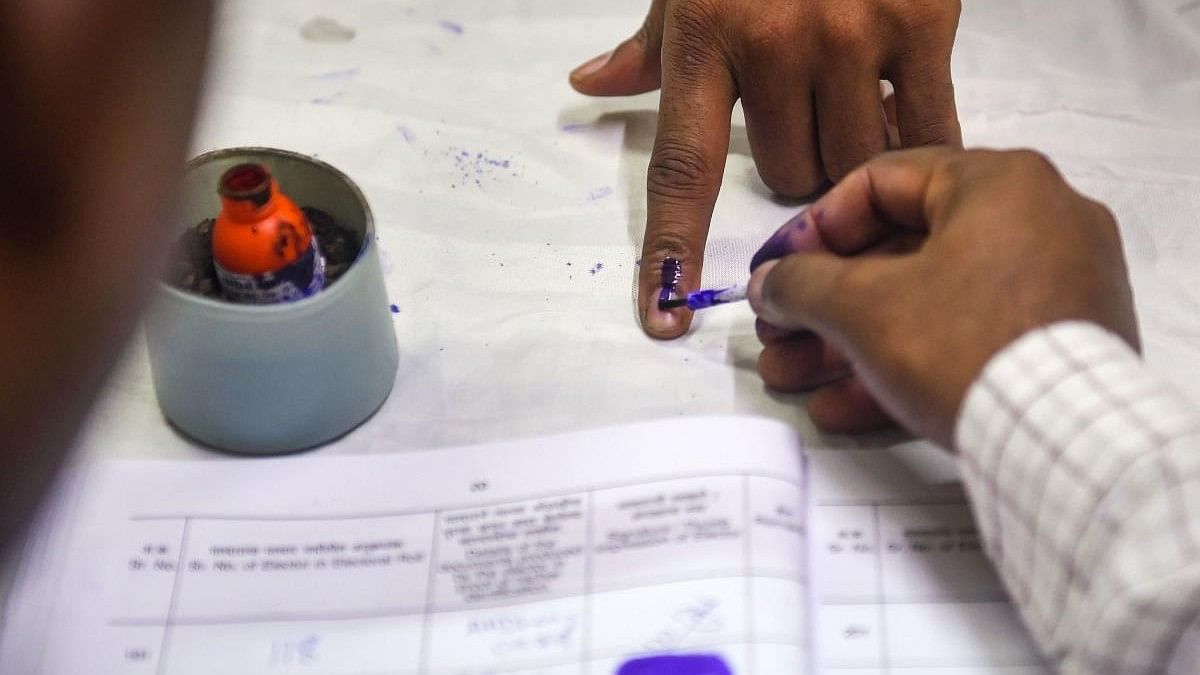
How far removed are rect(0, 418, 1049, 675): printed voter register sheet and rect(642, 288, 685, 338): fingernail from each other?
9 centimetres

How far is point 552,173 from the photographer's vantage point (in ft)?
2.56

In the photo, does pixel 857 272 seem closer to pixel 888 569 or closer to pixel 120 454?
pixel 888 569

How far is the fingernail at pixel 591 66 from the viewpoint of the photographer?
825 millimetres

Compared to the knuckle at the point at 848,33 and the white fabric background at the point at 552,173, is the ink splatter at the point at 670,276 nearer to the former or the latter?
the white fabric background at the point at 552,173

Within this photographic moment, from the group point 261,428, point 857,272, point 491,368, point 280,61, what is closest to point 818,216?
point 857,272

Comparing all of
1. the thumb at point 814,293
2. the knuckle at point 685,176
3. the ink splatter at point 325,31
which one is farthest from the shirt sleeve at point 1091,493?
the ink splatter at point 325,31

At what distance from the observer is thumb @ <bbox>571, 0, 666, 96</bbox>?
2.64ft

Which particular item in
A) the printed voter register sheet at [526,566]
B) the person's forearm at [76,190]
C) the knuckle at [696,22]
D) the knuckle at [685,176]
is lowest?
the printed voter register sheet at [526,566]

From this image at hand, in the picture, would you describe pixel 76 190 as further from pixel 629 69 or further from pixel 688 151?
pixel 629 69

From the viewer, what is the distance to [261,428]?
0.59 metres

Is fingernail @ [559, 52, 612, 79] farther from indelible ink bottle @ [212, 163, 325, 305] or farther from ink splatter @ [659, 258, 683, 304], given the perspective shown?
indelible ink bottle @ [212, 163, 325, 305]

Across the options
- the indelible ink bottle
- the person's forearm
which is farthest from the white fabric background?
the person's forearm

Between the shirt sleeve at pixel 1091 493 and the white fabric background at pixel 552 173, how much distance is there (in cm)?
15

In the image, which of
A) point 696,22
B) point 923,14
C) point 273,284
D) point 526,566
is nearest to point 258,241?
point 273,284
